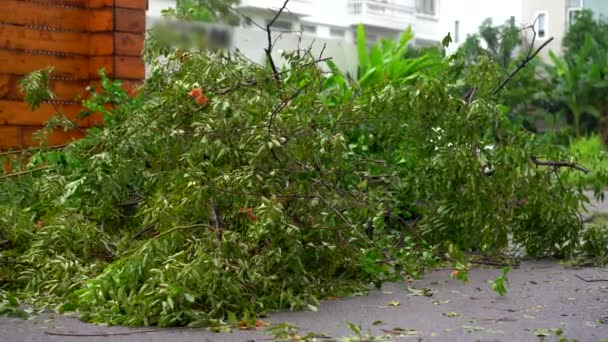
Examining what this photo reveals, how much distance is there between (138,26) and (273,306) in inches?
189

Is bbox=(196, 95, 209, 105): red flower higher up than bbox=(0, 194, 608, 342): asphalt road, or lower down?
higher up

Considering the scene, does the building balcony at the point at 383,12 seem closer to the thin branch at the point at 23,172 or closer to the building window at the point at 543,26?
the building window at the point at 543,26

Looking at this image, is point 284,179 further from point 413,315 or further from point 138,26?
point 138,26

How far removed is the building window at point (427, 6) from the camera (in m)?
49.7

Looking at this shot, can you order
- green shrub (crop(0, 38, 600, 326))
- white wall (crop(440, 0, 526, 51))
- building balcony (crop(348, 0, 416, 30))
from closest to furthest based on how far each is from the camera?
green shrub (crop(0, 38, 600, 326))
building balcony (crop(348, 0, 416, 30))
white wall (crop(440, 0, 526, 51))

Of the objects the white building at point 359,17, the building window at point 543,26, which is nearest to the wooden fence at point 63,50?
the white building at point 359,17

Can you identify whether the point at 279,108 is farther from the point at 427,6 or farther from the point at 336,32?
the point at 427,6

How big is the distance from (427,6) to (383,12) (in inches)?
185

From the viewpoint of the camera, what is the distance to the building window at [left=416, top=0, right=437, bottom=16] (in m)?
49.7

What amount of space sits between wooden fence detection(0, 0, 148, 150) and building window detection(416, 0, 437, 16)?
134ft

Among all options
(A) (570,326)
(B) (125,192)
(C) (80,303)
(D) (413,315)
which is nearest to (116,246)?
Answer: (B) (125,192)

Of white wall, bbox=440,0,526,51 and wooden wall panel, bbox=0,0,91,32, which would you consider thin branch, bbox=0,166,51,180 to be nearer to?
wooden wall panel, bbox=0,0,91,32

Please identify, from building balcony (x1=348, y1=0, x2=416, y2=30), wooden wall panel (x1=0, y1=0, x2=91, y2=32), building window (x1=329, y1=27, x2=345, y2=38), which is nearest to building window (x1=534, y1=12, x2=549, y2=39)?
building balcony (x1=348, y1=0, x2=416, y2=30)

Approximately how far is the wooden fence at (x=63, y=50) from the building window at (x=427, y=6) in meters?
40.7
